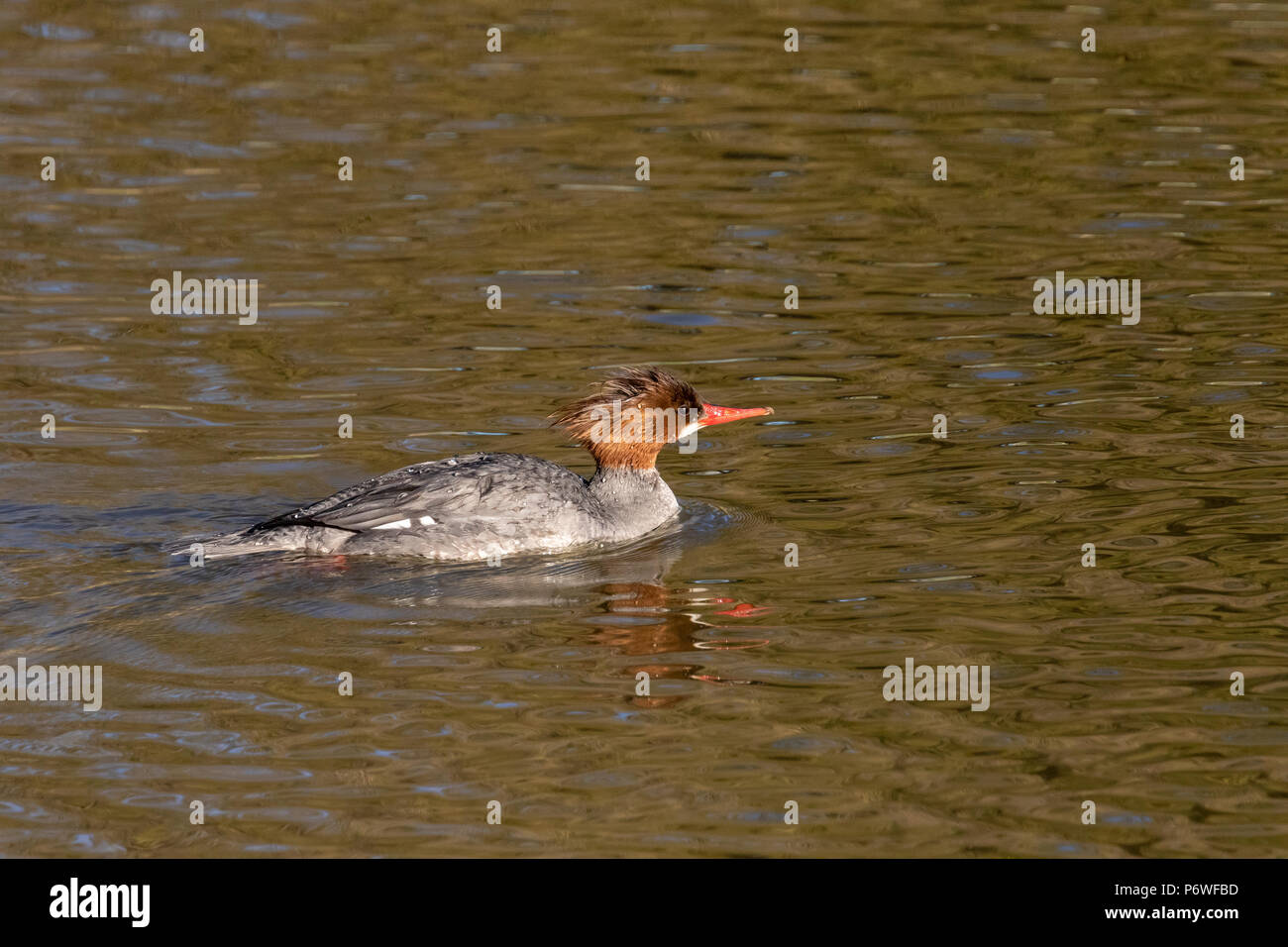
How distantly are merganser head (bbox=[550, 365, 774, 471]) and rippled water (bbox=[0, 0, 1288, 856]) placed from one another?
0.63m

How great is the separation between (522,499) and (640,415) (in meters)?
1.05

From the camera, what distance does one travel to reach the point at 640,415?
39.3 feet

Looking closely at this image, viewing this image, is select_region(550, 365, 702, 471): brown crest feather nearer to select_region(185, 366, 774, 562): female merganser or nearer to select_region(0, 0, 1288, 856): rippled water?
select_region(185, 366, 774, 562): female merganser

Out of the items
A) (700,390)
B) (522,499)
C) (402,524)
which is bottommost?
(402,524)

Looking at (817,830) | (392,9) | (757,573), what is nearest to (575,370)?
(757,573)

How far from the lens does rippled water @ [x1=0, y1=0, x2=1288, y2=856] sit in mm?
8469

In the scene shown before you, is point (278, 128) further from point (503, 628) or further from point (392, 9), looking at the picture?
point (503, 628)

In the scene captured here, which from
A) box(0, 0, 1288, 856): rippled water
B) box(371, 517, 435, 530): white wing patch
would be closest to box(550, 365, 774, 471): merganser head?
box(0, 0, 1288, 856): rippled water

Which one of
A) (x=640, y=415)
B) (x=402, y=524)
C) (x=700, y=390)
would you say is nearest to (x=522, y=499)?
(x=402, y=524)

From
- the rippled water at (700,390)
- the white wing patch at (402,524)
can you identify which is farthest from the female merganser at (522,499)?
the rippled water at (700,390)

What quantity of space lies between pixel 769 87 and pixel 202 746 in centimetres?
1364

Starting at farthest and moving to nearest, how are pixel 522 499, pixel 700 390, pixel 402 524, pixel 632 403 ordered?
pixel 700 390, pixel 632 403, pixel 522 499, pixel 402 524

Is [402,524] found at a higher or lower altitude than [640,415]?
lower

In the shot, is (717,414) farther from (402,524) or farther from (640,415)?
(402,524)
